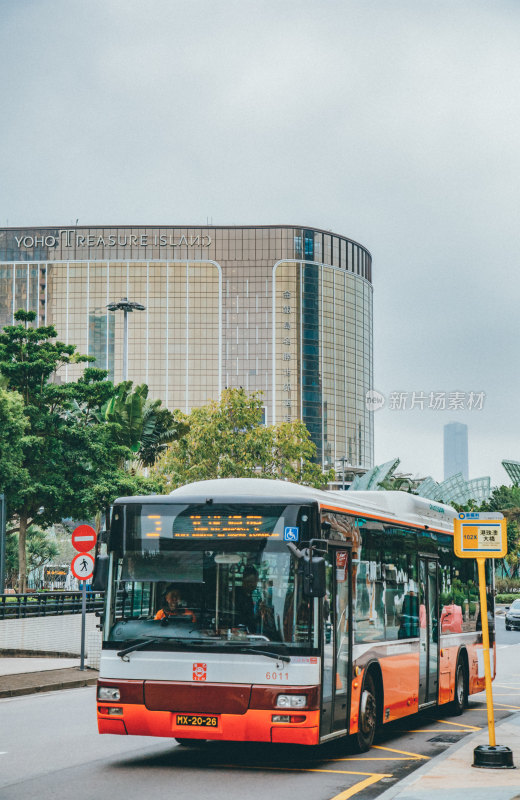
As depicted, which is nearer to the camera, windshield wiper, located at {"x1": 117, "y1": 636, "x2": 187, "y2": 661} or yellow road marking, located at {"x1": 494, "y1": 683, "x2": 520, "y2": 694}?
windshield wiper, located at {"x1": 117, "y1": 636, "x2": 187, "y2": 661}

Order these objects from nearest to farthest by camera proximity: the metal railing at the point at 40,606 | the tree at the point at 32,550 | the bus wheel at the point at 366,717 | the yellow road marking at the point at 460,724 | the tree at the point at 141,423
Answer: the bus wheel at the point at 366,717 < the yellow road marking at the point at 460,724 < the metal railing at the point at 40,606 < the tree at the point at 141,423 < the tree at the point at 32,550

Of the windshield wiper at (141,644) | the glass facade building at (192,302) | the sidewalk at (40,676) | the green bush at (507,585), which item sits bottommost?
the green bush at (507,585)

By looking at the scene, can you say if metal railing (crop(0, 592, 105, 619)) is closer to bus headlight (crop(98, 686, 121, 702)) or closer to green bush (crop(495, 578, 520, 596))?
bus headlight (crop(98, 686, 121, 702))

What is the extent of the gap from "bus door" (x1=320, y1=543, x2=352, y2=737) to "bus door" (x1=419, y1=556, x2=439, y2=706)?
3355mm

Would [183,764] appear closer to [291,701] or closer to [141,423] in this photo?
[291,701]

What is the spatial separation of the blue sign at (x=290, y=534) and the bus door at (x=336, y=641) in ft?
1.54

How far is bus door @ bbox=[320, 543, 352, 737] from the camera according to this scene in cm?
1045

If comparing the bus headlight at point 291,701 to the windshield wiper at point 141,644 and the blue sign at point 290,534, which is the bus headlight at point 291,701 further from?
the blue sign at point 290,534

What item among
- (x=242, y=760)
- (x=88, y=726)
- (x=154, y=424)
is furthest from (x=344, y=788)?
(x=154, y=424)

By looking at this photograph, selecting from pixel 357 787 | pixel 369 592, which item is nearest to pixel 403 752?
pixel 369 592

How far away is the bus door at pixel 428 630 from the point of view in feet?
47.3

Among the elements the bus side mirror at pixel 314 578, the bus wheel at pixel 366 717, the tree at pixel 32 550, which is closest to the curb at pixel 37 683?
the bus wheel at pixel 366 717

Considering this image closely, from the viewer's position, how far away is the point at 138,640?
410 inches

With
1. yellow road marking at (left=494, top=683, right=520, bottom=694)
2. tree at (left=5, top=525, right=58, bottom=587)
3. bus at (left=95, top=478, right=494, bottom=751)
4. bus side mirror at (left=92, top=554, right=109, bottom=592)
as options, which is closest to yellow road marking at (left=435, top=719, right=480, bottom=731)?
bus at (left=95, top=478, right=494, bottom=751)
